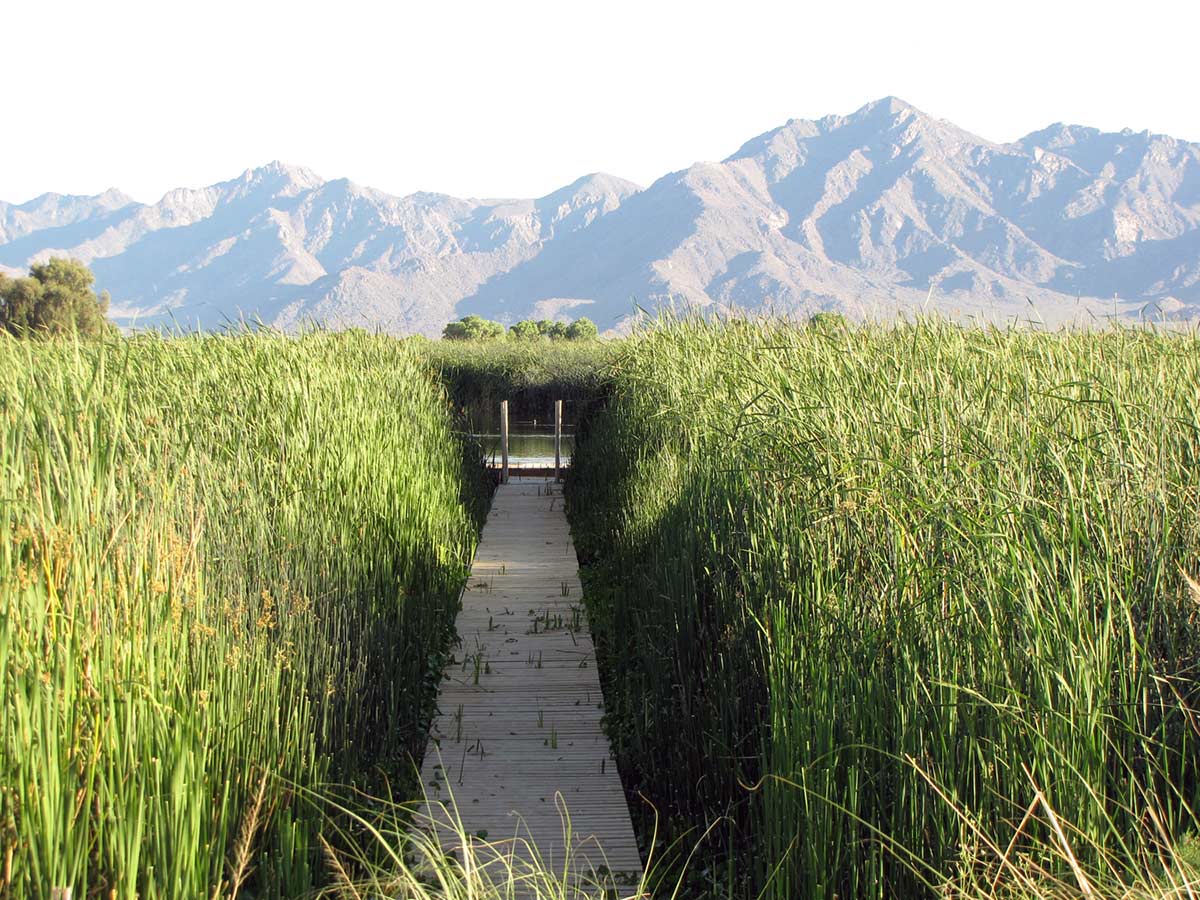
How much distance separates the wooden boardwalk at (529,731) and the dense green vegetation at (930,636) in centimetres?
18

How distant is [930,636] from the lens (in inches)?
106

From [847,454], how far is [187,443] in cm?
214

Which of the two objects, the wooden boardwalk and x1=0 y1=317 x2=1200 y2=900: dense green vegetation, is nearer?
x1=0 y1=317 x2=1200 y2=900: dense green vegetation

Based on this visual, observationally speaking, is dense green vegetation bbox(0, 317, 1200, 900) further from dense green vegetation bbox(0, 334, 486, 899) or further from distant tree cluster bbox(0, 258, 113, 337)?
distant tree cluster bbox(0, 258, 113, 337)

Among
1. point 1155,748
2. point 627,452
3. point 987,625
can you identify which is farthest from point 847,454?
point 627,452

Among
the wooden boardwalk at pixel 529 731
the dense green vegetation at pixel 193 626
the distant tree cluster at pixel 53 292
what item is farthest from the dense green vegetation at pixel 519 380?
the distant tree cluster at pixel 53 292

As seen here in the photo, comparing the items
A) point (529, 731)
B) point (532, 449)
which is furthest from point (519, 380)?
point (529, 731)

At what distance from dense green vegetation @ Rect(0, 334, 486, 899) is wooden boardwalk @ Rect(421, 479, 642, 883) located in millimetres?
199

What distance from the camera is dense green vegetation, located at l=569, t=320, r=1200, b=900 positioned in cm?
251

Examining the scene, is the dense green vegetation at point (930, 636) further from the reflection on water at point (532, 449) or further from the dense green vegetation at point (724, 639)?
the reflection on water at point (532, 449)

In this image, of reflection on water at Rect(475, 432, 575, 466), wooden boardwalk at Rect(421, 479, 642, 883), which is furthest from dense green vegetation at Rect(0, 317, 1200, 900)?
reflection on water at Rect(475, 432, 575, 466)

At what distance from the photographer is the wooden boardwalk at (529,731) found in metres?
3.68

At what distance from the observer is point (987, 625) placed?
8.77 feet

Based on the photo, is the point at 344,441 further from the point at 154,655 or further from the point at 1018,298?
the point at 1018,298
